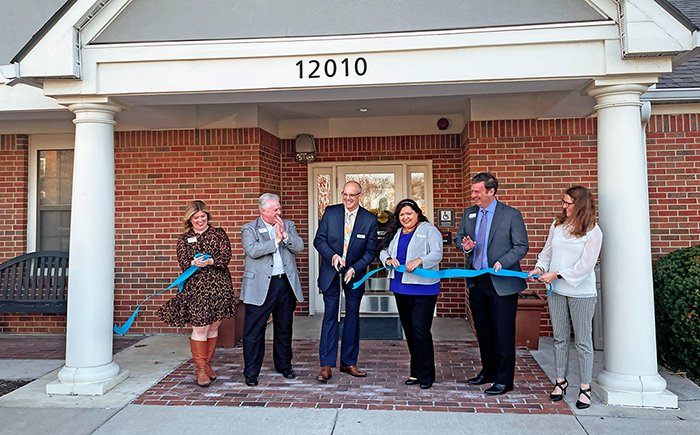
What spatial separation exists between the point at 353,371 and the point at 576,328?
7.15 ft

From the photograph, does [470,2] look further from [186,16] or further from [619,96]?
[186,16]

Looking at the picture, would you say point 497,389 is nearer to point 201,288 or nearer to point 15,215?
point 201,288

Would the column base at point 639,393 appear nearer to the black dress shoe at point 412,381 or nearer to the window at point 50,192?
the black dress shoe at point 412,381

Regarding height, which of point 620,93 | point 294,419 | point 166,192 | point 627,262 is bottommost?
point 294,419

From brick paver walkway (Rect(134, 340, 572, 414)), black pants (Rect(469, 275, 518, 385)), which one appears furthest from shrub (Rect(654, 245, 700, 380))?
black pants (Rect(469, 275, 518, 385))

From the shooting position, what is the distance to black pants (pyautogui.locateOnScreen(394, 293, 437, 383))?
491 cm

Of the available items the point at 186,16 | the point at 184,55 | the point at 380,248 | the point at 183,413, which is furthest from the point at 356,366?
the point at 186,16

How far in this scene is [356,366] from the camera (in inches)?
220

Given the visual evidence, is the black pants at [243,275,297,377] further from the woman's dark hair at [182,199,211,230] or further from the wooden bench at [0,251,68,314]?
the wooden bench at [0,251,68,314]

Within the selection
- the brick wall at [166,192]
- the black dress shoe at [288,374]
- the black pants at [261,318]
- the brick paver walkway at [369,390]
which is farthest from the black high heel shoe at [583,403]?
the brick wall at [166,192]

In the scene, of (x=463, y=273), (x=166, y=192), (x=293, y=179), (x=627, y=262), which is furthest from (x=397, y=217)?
(x=166, y=192)

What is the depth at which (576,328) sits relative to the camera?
14.8 feet

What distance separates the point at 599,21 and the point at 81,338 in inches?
223

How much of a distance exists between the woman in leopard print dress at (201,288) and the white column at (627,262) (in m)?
3.58
